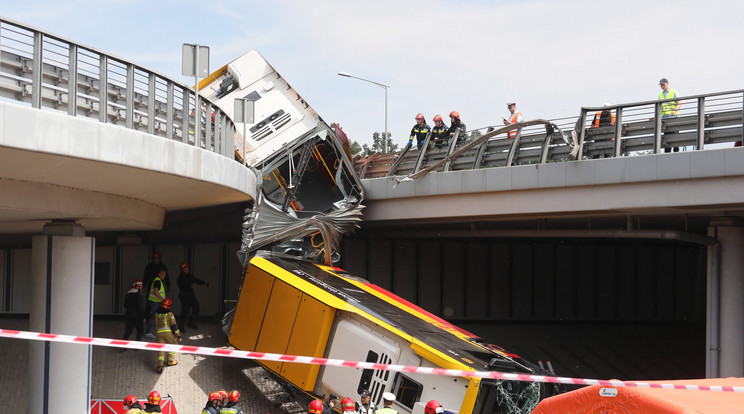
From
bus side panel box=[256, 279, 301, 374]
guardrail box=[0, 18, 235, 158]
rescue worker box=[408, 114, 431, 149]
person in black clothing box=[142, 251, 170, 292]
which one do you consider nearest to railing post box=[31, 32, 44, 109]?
guardrail box=[0, 18, 235, 158]

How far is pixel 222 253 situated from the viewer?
2086 cm

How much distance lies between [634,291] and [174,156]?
18859mm

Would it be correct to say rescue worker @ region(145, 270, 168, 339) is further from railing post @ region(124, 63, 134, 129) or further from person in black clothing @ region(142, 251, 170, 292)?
railing post @ region(124, 63, 134, 129)

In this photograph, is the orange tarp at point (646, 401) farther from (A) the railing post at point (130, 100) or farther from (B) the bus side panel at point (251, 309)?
(B) the bus side panel at point (251, 309)

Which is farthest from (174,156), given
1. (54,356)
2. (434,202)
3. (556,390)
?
(434,202)

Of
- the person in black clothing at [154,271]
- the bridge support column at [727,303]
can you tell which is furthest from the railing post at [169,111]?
the bridge support column at [727,303]

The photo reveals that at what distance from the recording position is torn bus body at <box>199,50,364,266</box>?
53.9 ft

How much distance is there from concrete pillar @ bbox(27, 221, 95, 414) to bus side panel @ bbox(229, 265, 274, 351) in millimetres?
3005

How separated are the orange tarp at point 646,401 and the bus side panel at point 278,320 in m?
7.10

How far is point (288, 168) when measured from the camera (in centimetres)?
1814

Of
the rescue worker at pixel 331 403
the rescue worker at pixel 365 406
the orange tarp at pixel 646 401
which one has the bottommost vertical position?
the rescue worker at pixel 331 403

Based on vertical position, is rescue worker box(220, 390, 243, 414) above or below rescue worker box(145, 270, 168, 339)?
below

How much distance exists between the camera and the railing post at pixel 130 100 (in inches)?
400

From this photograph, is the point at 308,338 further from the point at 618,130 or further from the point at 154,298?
the point at 618,130
